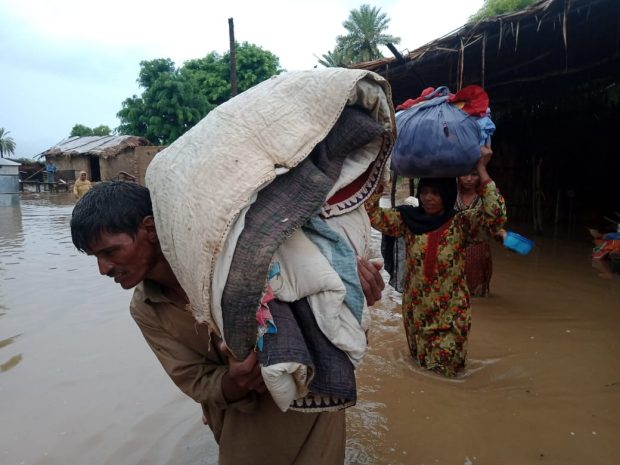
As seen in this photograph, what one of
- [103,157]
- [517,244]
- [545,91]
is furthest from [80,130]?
[517,244]

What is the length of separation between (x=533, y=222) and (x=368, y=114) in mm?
8995

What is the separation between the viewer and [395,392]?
3078mm

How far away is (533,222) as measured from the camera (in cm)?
906

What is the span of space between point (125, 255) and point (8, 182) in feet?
64.9

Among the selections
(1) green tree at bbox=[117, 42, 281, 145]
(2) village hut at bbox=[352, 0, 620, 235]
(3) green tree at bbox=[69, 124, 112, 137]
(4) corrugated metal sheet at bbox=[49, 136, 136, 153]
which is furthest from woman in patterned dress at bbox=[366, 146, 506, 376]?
(3) green tree at bbox=[69, 124, 112, 137]

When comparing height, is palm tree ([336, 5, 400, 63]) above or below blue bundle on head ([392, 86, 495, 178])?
above

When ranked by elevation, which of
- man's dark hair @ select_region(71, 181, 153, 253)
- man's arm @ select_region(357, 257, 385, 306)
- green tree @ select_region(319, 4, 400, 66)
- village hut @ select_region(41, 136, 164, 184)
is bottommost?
man's arm @ select_region(357, 257, 385, 306)

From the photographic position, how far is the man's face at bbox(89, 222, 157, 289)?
1191mm

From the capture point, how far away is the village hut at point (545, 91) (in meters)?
4.80

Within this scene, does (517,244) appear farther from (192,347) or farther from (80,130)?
(80,130)

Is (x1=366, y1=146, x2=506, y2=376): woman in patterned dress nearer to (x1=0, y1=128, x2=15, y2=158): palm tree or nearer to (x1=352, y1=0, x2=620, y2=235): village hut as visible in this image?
(x1=352, y1=0, x2=620, y2=235): village hut

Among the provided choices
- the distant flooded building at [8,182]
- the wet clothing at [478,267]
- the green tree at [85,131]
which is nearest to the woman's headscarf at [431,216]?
the wet clothing at [478,267]

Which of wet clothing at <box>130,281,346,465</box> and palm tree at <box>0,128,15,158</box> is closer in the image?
wet clothing at <box>130,281,346,465</box>

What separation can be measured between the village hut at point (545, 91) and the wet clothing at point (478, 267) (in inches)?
75.5
